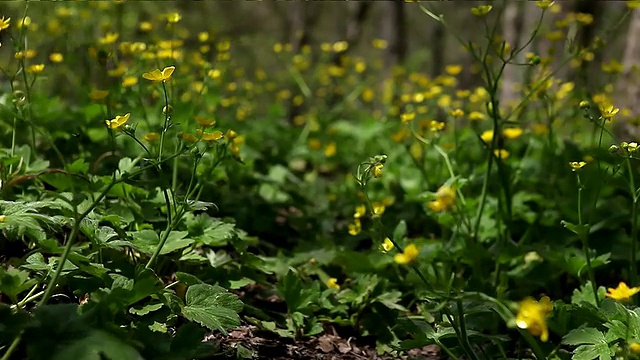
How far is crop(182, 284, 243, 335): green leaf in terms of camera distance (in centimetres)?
158

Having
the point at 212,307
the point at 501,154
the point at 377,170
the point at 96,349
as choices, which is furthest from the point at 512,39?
the point at 96,349

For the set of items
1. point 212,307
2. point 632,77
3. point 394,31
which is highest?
point 632,77

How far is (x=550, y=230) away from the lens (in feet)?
8.38

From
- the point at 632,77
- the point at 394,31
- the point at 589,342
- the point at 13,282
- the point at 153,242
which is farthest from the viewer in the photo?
the point at 394,31

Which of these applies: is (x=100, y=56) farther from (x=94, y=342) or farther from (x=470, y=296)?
(x=470, y=296)

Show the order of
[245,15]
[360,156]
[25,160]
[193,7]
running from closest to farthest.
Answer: [25,160] < [360,156] < [193,7] < [245,15]

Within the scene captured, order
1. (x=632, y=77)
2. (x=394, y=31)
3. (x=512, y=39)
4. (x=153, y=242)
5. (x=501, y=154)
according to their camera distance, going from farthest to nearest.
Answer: (x=512, y=39)
(x=394, y=31)
(x=632, y=77)
(x=501, y=154)
(x=153, y=242)

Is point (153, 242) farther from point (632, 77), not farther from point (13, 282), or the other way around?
point (632, 77)

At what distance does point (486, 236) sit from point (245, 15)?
37.4 ft

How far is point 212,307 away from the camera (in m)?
1.62

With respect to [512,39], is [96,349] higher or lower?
higher

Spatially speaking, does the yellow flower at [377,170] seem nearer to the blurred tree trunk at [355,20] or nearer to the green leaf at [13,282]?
the green leaf at [13,282]

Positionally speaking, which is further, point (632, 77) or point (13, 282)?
point (632, 77)

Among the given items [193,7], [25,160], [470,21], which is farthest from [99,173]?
[470,21]
